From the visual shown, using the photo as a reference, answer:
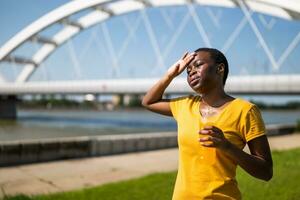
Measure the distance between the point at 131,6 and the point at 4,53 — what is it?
14988 millimetres

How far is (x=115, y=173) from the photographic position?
787cm

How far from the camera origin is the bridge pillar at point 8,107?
54.5 m

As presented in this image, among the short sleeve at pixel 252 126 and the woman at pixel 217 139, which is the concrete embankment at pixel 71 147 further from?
the short sleeve at pixel 252 126

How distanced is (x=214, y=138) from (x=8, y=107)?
55873 millimetres

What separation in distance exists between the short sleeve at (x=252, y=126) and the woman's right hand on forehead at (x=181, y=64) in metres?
0.36

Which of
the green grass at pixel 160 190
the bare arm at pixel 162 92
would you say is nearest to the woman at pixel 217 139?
the bare arm at pixel 162 92

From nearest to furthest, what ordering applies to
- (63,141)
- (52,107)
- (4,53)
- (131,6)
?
(63,141)
(131,6)
(4,53)
(52,107)

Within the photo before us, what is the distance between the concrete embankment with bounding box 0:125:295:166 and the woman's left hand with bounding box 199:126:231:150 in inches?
290

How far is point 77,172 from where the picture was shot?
7.90m

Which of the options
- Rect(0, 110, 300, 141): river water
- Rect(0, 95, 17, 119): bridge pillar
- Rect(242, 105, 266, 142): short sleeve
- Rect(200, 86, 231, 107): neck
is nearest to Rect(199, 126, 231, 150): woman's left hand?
Rect(242, 105, 266, 142): short sleeve

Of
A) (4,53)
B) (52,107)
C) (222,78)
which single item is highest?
(4,53)

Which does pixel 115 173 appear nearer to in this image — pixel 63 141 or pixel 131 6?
pixel 63 141

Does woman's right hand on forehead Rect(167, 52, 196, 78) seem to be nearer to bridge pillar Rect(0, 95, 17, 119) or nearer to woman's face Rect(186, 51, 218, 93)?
woman's face Rect(186, 51, 218, 93)

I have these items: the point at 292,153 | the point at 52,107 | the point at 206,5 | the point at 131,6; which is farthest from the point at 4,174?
the point at 52,107
